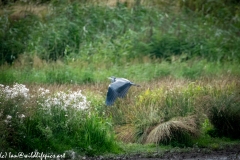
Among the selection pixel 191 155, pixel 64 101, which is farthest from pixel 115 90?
pixel 191 155

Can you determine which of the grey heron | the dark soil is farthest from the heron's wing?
the dark soil

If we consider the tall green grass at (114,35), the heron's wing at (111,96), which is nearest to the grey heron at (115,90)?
the heron's wing at (111,96)

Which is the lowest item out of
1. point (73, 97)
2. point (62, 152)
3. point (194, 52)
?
point (194, 52)

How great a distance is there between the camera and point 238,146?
11.8 meters

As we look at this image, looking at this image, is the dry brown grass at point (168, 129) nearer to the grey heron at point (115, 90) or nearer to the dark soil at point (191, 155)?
the dark soil at point (191, 155)

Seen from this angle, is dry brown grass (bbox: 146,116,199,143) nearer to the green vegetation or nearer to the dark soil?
the green vegetation

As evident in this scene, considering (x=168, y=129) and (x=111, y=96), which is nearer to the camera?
(x=168, y=129)

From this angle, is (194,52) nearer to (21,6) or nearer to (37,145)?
(21,6)

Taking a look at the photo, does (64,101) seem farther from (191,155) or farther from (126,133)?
(191,155)

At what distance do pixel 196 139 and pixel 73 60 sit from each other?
8.38 meters

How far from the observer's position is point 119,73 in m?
18.5

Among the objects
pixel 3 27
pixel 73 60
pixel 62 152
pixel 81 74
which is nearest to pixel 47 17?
pixel 3 27

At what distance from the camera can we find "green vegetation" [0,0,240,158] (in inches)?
421

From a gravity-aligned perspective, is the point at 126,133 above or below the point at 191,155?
below
